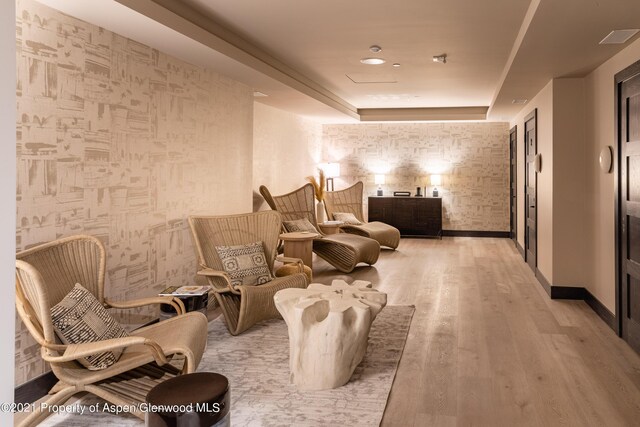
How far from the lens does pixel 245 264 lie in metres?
4.48

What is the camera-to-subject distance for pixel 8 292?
1.08m

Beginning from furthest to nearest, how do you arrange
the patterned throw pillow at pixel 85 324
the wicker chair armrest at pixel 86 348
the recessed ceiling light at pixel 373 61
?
the recessed ceiling light at pixel 373 61, the patterned throw pillow at pixel 85 324, the wicker chair armrest at pixel 86 348

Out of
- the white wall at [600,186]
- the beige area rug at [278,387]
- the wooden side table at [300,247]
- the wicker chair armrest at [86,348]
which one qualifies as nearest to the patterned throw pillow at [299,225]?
the wooden side table at [300,247]

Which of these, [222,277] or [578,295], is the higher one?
[222,277]

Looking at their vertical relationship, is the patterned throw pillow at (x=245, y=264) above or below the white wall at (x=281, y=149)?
below

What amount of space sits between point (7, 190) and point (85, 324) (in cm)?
184

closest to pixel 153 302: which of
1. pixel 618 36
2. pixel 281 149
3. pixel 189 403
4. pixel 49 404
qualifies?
pixel 49 404

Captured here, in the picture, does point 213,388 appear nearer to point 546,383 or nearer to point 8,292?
point 8,292

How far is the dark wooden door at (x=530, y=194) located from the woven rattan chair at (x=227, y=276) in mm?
3269

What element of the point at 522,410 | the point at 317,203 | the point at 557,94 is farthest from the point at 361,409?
the point at 317,203

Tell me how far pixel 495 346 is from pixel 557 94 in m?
2.83

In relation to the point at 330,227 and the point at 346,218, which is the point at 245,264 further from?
the point at 346,218

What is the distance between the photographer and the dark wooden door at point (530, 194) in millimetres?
6564

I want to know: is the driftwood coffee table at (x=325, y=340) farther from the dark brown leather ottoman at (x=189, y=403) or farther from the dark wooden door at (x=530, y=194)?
the dark wooden door at (x=530, y=194)
